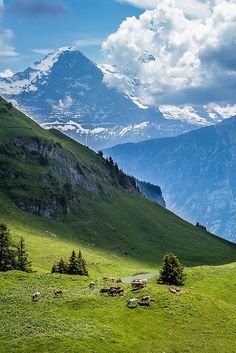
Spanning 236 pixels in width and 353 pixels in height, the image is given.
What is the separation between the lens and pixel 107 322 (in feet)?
197

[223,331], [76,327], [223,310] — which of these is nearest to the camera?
[76,327]

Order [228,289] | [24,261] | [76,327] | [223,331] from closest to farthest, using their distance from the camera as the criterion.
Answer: [76,327] → [223,331] → [228,289] → [24,261]

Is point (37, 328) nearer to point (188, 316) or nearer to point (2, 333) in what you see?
point (2, 333)

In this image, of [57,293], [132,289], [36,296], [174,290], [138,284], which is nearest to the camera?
[36,296]

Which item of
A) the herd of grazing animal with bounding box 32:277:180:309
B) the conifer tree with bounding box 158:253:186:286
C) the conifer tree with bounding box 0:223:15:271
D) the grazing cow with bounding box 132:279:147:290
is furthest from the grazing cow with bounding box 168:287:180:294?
the conifer tree with bounding box 0:223:15:271

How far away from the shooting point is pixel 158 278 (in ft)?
280

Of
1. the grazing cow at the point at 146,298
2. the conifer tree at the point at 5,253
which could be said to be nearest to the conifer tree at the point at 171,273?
the grazing cow at the point at 146,298

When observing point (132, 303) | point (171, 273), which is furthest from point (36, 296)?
point (171, 273)

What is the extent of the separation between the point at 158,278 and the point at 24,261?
34757 millimetres

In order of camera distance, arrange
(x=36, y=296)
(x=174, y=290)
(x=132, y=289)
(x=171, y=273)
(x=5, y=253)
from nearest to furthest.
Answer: (x=36, y=296) < (x=132, y=289) < (x=174, y=290) < (x=171, y=273) < (x=5, y=253)

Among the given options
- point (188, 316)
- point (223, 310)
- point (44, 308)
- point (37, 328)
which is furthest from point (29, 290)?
point (223, 310)

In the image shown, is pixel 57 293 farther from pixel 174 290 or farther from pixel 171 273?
pixel 171 273

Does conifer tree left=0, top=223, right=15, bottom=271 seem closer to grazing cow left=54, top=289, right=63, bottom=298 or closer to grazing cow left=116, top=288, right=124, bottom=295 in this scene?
grazing cow left=54, top=289, right=63, bottom=298

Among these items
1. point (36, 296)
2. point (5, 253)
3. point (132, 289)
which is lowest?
point (36, 296)
